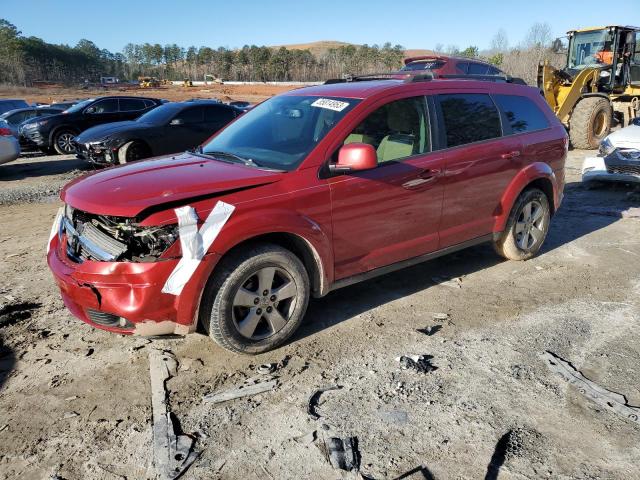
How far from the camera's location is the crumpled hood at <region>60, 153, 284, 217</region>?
3209 millimetres

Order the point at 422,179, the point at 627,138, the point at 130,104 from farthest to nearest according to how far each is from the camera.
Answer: the point at 130,104 → the point at 627,138 → the point at 422,179

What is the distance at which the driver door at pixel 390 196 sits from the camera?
3.87m

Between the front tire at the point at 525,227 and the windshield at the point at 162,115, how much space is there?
26.9 ft

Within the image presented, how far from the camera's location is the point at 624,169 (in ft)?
26.8

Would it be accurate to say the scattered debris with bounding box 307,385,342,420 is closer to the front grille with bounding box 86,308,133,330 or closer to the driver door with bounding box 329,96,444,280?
the driver door with bounding box 329,96,444,280

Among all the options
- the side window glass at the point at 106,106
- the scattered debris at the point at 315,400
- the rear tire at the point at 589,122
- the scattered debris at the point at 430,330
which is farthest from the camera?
the side window glass at the point at 106,106

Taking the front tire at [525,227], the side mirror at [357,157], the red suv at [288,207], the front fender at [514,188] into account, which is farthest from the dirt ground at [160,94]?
the side mirror at [357,157]

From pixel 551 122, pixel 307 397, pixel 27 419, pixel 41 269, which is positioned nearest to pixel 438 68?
pixel 551 122

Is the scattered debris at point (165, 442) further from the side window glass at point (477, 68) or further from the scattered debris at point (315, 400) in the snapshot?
the side window glass at point (477, 68)

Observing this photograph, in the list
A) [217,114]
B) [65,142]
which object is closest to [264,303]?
[217,114]

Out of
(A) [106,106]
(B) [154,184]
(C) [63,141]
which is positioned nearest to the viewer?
(B) [154,184]

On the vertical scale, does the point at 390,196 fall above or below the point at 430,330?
above

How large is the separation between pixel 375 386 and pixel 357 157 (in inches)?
60.7

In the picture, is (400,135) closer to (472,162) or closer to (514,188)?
→ (472,162)
